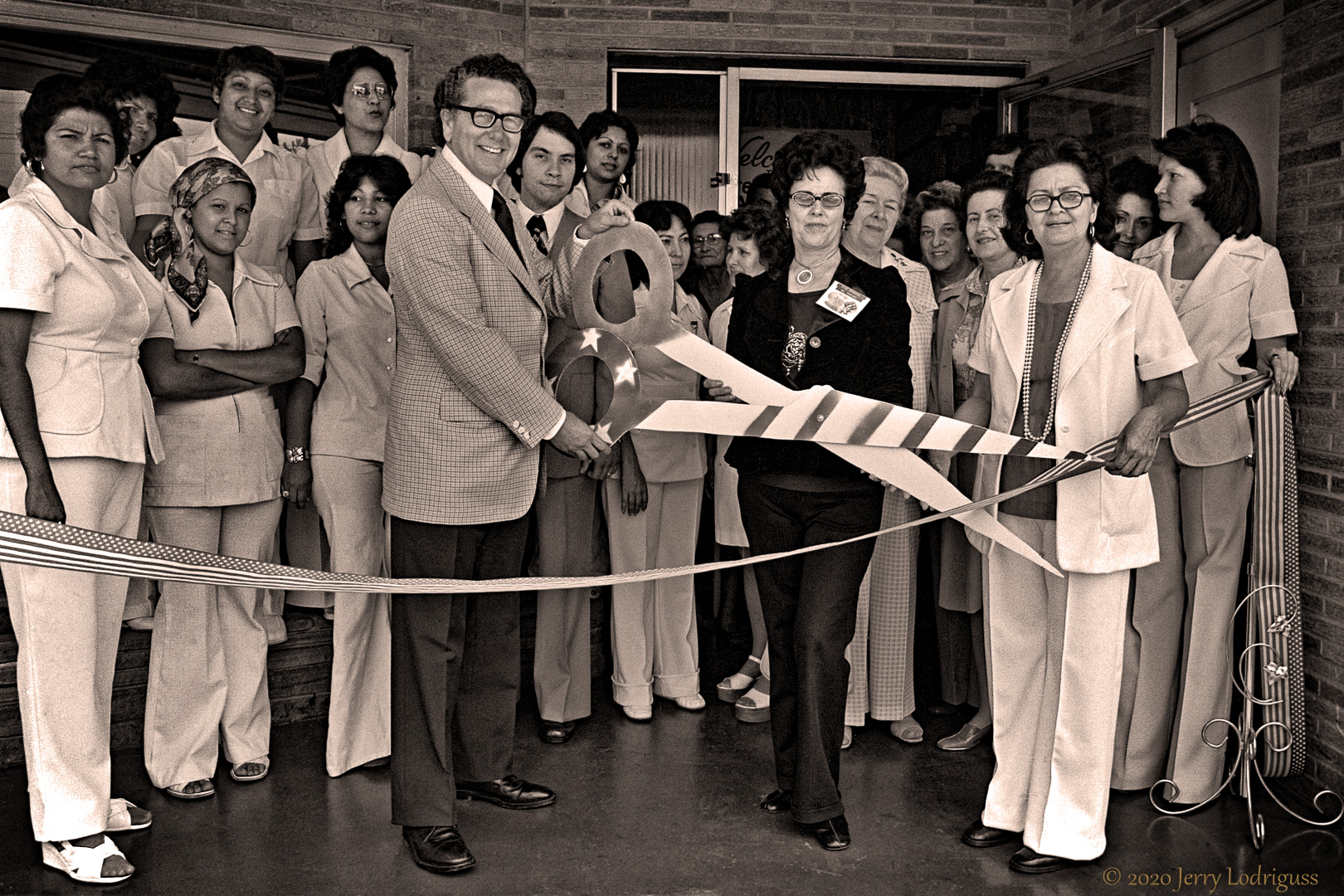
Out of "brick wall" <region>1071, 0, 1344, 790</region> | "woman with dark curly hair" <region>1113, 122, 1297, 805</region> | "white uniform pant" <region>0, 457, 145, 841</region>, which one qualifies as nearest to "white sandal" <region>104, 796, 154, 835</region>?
"white uniform pant" <region>0, 457, 145, 841</region>

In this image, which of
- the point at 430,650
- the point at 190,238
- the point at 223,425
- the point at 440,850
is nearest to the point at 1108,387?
the point at 430,650

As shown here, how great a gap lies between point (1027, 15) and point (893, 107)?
0.81 metres

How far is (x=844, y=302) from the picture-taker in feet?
10.9

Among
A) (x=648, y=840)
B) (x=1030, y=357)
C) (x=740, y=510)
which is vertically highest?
(x=1030, y=357)

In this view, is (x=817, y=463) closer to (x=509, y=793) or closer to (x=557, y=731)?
(x=509, y=793)

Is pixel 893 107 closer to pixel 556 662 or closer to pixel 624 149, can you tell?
pixel 624 149

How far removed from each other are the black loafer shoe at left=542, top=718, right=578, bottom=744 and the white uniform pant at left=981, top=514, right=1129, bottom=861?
4.83 feet

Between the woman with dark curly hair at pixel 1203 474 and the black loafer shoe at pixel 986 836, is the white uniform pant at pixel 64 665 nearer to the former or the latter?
the black loafer shoe at pixel 986 836

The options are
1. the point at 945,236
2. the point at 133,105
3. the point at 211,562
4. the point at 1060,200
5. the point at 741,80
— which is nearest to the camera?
the point at 211,562

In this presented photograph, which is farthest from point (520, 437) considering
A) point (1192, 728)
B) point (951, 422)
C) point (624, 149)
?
point (1192, 728)

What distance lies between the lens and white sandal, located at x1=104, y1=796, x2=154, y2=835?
345 cm

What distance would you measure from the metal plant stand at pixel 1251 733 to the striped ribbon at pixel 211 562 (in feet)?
2.73

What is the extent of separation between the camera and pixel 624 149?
476 centimetres

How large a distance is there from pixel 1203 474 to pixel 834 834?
5.17ft
